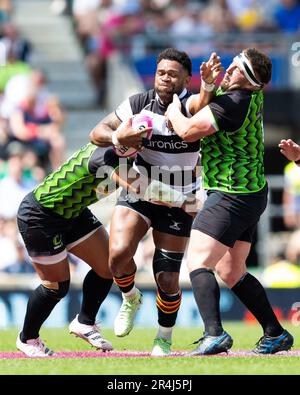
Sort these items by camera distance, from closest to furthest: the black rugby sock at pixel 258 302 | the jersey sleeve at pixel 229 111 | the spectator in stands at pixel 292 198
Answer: the jersey sleeve at pixel 229 111, the black rugby sock at pixel 258 302, the spectator in stands at pixel 292 198

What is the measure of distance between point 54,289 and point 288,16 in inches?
468

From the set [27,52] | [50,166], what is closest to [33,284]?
[50,166]

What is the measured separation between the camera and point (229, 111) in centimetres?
876

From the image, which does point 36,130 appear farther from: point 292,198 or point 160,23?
point 160,23

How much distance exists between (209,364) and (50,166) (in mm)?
9206

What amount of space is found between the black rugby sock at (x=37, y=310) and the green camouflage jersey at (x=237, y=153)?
5.38 ft

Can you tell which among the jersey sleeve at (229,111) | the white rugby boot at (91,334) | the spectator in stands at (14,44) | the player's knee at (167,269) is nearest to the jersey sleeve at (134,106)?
the jersey sleeve at (229,111)

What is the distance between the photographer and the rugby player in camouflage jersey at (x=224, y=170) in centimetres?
878

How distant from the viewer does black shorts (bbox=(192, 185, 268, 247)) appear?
886 centimetres

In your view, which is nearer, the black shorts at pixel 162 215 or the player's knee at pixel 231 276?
the player's knee at pixel 231 276

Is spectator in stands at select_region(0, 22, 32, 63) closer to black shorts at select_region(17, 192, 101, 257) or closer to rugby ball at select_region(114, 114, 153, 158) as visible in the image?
black shorts at select_region(17, 192, 101, 257)

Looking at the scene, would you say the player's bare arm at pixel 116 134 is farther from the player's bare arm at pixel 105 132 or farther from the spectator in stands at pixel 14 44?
the spectator in stands at pixel 14 44
